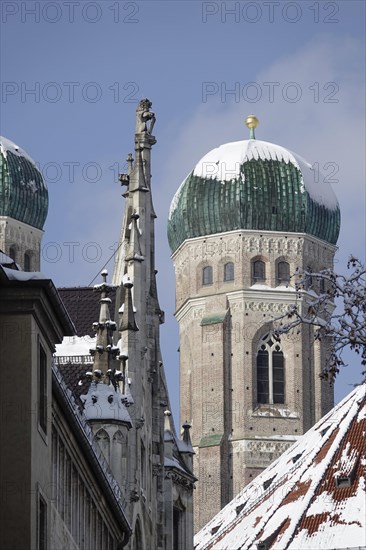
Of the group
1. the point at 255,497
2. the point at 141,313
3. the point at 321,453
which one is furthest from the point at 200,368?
the point at 141,313

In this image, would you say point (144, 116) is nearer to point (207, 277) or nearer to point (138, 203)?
point (138, 203)

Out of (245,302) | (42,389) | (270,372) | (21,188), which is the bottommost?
(42,389)

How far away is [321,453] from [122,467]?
31.6 m

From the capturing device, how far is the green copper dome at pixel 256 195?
4227 inches

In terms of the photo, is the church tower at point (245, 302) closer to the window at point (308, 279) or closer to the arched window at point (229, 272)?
the arched window at point (229, 272)

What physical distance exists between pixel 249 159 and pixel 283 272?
18.4 ft

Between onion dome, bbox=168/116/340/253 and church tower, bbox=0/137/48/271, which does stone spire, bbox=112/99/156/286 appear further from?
onion dome, bbox=168/116/340/253

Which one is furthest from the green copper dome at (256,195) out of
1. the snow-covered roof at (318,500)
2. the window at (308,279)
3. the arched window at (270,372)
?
the window at (308,279)

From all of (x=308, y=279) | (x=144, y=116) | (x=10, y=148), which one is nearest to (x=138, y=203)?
(x=144, y=116)

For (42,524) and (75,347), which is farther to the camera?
(75,347)

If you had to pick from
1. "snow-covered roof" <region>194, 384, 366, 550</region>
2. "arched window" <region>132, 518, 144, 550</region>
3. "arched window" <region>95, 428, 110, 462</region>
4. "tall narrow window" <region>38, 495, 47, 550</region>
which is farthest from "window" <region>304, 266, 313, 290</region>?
"snow-covered roof" <region>194, 384, 366, 550</region>

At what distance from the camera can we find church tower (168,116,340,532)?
4050 inches

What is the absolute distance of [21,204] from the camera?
3743 inches

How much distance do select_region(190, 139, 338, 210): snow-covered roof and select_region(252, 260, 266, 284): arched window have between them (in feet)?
14.1
